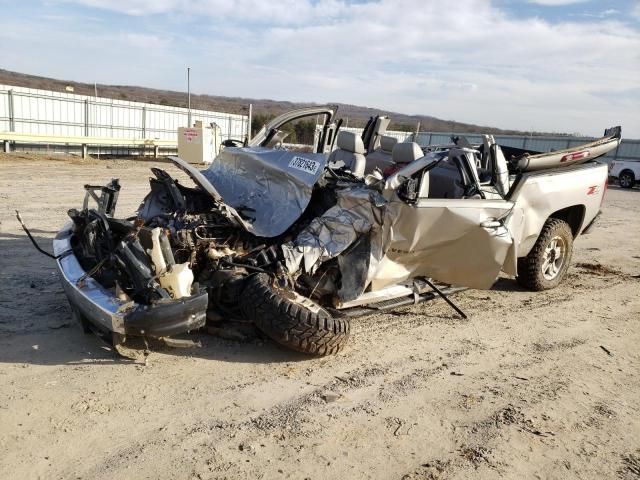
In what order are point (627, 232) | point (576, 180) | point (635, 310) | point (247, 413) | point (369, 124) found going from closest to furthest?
point (247, 413) < point (635, 310) < point (576, 180) < point (369, 124) < point (627, 232)

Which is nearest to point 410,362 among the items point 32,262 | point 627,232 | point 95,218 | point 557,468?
point 557,468

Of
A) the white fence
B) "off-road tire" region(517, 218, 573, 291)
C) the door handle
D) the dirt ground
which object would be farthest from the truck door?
the white fence

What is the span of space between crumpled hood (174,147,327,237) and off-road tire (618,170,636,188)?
949 inches

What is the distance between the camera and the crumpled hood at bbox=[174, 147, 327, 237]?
4.67 m

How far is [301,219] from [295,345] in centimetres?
133

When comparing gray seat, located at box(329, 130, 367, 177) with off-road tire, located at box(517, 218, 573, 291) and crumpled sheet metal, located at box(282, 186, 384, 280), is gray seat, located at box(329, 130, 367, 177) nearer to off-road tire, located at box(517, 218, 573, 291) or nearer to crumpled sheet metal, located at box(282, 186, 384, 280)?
crumpled sheet metal, located at box(282, 186, 384, 280)

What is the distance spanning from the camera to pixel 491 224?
202 inches

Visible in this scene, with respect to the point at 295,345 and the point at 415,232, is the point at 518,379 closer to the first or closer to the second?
the point at 415,232

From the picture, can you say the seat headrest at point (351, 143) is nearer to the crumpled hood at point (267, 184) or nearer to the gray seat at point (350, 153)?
the gray seat at point (350, 153)

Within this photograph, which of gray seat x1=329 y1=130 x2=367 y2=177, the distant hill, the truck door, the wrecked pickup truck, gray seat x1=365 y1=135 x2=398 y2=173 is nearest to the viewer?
the wrecked pickup truck

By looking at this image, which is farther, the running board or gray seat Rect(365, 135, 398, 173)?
gray seat Rect(365, 135, 398, 173)

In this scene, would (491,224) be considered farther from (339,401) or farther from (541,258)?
(339,401)

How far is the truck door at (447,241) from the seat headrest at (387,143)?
1504 millimetres

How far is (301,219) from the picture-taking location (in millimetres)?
4941
